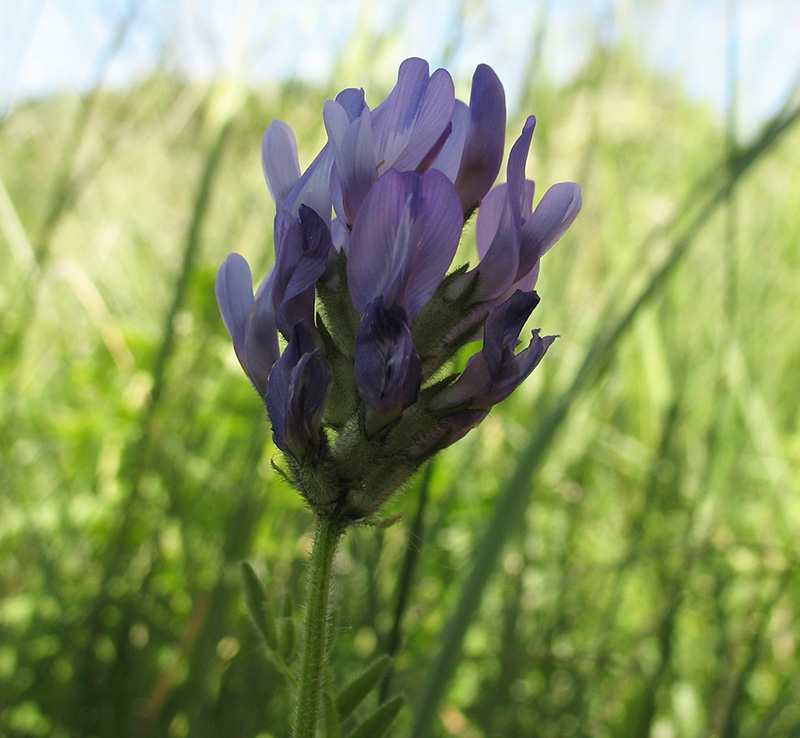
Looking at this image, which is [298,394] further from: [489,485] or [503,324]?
[489,485]

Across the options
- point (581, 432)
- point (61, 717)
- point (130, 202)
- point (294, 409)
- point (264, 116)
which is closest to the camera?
point (294, 409)

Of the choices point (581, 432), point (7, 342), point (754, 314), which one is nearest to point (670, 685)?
point (581, 432)

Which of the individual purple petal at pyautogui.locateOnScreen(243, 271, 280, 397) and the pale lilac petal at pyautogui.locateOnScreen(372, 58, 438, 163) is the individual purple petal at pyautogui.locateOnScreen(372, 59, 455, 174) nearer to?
the pale lilac petal at pyautogui.locateOnScreen(372, 58, 438, 163)

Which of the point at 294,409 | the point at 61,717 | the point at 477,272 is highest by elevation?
the point at 477,272

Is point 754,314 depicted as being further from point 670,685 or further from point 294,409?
point 294,409

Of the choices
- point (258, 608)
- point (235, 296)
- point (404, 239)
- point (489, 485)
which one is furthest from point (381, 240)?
point (489, 485)

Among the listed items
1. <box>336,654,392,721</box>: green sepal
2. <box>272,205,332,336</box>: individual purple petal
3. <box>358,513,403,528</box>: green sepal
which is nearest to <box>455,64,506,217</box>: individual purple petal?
<box>272,205,332,336</box>: individual purple petal
